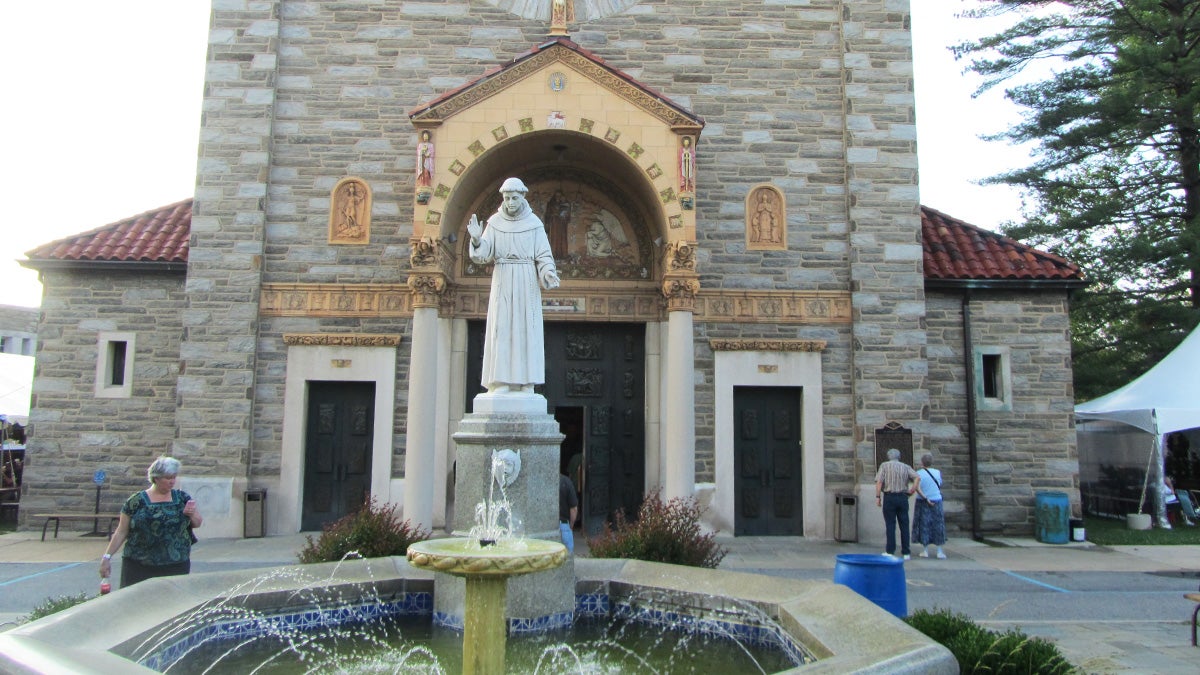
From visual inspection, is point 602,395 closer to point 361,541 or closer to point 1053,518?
point 361,541

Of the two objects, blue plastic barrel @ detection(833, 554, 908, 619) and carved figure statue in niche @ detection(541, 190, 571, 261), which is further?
carved figure statue in niche @ detection(541, 190, 571, 261)

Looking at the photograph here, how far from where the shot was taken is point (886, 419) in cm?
1441

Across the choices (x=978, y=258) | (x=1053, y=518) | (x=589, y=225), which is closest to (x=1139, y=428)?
(x=1053, y=518)

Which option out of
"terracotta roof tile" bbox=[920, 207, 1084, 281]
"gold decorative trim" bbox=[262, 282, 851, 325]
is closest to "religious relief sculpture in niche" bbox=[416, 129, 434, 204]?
"gold decorative trim" bbox=[262, 282, 851, 325]

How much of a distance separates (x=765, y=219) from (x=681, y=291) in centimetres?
278

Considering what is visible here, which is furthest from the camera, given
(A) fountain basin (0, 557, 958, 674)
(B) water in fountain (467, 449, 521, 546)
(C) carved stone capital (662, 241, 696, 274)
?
(C) carved stone capital (662, 241, 696, 274)

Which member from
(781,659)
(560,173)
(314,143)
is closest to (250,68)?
(314,143)

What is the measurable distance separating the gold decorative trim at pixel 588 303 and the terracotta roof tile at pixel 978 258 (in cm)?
248

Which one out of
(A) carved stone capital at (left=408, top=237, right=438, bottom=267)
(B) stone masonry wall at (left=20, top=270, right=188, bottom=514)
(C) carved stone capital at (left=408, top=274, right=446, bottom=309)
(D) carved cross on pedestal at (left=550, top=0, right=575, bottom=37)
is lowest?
(B) stone masonry wall at (left=20, top=270, right=188, bottom=514)

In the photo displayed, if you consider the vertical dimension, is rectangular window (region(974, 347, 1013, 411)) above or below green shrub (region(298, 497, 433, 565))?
above

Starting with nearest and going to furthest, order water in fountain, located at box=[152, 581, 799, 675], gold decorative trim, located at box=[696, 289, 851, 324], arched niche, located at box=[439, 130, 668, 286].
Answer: water in fountain, located at box=[152, 581, 799, 675] → gold decorative trim, located at box=[696, 289, 851, 324] → arched niche, located at box=[439, 130, 668, 286]

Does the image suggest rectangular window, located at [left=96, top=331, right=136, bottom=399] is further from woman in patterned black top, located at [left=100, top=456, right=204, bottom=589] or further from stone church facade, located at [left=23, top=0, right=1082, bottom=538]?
woman in patterned black top, located at [left=100, top=456, right=204, bottom=589]

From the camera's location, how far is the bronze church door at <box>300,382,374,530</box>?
1450 centimetres

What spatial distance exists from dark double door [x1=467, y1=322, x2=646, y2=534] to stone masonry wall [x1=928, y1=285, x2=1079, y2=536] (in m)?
5.44
